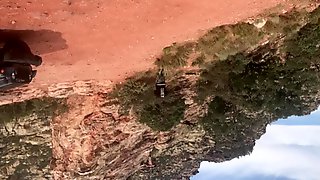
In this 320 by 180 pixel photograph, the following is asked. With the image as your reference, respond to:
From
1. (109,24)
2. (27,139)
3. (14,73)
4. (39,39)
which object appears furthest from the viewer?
(27,139)

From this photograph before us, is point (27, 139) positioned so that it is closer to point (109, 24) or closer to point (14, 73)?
point (14, 73)

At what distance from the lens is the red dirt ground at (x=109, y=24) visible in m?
17.1

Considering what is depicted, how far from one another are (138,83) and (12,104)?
6104 mm

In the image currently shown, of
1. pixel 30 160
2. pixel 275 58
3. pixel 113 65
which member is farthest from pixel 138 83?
pixel 30 160

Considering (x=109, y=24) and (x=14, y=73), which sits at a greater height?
(x=109, y=24)

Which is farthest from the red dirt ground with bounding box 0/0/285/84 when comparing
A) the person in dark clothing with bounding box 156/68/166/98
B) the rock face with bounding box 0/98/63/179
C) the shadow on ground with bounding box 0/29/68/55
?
the rock face with bounding box 0/98/63/179

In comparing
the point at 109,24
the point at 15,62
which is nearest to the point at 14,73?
the point at 15,62

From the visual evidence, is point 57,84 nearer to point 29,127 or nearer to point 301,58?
point 29,127

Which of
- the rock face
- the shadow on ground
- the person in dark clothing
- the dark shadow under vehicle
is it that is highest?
the shadow on ground

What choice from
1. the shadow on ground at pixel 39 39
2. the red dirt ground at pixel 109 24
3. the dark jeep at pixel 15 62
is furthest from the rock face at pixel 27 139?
the dark jeep at pixel 15 62

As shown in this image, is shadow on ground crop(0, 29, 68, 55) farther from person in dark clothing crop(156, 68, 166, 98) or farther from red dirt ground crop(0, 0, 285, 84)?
person in dark clothing crop(156, 68, 166, 98)

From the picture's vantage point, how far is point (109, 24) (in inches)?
739

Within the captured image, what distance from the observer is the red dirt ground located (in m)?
17.1

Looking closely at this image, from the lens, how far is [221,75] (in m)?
25.4
